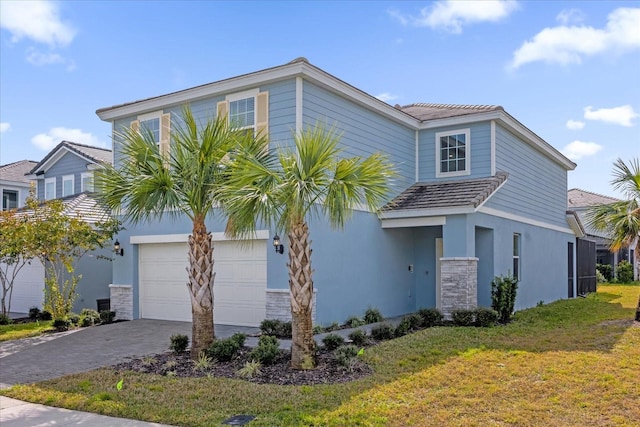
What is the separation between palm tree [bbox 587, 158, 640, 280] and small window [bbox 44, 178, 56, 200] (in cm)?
2055

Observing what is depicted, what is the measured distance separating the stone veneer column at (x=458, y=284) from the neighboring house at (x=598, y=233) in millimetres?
19547

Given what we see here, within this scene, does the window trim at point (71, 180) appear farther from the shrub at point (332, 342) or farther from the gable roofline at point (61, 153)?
the shrub at point (332, 342)

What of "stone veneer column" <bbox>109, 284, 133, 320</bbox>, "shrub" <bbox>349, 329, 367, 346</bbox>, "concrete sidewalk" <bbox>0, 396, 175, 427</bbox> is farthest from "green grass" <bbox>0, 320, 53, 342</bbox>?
"shrub" <bbox>349, 329, 367, 346</bbox>

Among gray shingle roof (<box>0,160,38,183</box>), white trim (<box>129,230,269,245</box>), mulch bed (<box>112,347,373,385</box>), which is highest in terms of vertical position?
gray shingle roof (<box>0,160,38,183</box>)

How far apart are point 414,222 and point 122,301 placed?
8.26m

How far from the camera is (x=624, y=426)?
5652 millimetres

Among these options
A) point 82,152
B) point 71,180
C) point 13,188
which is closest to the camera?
point 82,152

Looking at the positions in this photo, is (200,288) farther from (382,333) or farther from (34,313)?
(34,313)

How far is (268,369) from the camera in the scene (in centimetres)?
827

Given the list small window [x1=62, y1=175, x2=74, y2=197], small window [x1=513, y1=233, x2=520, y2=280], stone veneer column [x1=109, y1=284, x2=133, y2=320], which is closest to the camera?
stone veneer column [x1=109, y1=284, x2=133, y2=320]

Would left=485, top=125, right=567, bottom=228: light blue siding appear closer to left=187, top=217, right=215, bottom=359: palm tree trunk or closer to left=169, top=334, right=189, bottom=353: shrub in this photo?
left=187, top=217, right=215, bottom=359: palm tree trunk

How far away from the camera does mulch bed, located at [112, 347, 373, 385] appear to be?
7684mm

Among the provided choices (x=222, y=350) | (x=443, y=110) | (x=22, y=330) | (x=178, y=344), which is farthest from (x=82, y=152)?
(x=222, y=350)

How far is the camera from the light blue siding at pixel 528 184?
15.8 m
